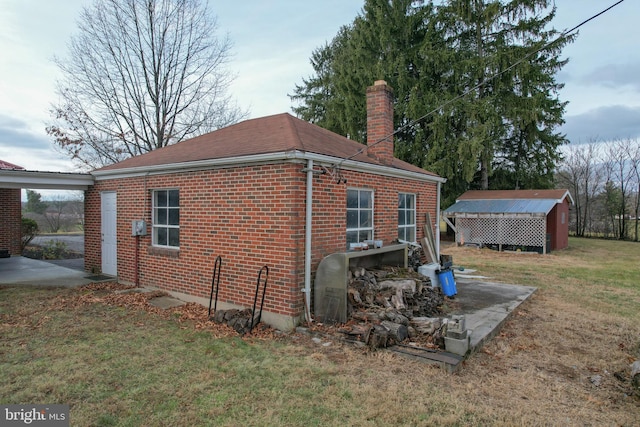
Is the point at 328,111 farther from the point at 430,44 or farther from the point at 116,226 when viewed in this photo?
the point at 116,226

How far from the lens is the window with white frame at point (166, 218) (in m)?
7.63

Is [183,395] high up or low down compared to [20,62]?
down

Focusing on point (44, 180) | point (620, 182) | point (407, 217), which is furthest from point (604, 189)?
point (44, 180)

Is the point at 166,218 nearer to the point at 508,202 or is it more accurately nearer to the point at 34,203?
the point at 508,202

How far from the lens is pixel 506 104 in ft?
66.5

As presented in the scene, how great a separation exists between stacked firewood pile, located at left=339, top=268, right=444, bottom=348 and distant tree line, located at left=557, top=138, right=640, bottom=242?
87.2 ft

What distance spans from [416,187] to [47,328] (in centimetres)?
803

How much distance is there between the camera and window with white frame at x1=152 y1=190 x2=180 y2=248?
7.63 metres

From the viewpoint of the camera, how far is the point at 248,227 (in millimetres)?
6176

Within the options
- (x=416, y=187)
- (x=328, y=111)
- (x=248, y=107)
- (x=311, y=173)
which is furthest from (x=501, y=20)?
(x=311, y=173)

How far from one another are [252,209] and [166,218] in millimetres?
2750

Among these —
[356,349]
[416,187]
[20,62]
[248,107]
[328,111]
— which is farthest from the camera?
[328,111]

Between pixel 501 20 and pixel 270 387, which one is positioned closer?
pixel 270 387

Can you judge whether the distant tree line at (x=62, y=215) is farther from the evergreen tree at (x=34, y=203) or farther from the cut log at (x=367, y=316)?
the cut log at (x=367, y=316)
